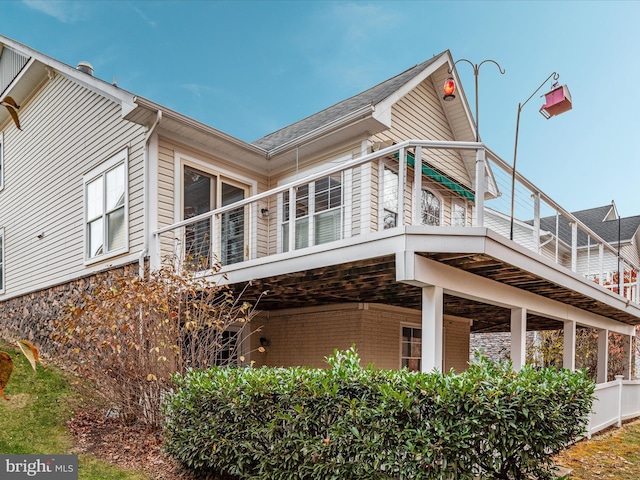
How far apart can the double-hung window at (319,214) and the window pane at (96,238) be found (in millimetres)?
3763

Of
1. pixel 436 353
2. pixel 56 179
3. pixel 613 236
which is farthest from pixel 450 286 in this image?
pixel 613 236

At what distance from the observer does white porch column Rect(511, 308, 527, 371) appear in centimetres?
827

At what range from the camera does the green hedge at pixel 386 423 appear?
15.2 feet

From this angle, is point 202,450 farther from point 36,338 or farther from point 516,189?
point 36,338

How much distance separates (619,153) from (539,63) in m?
8.41

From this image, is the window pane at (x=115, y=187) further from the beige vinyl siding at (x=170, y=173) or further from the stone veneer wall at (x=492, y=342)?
the stone veneer wall at (x=492, y=342)

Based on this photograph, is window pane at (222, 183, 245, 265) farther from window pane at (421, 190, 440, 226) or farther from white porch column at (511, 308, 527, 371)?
white porch column at (511, 308, 527, 371)

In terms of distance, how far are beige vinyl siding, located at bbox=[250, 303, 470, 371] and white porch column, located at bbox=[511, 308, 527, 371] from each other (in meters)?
3.02

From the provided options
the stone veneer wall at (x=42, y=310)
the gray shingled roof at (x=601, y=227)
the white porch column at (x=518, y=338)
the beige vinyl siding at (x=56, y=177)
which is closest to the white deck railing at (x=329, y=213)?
the white porch column at (x=518, y=338)

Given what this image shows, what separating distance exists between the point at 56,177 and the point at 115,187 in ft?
9.75

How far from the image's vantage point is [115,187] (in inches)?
405

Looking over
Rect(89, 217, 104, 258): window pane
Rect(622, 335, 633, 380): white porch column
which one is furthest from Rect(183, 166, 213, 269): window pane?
Rect(622, 335, 633, 380): white porch column

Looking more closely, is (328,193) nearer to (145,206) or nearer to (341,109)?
(341,109)

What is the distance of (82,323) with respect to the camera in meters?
7.92
